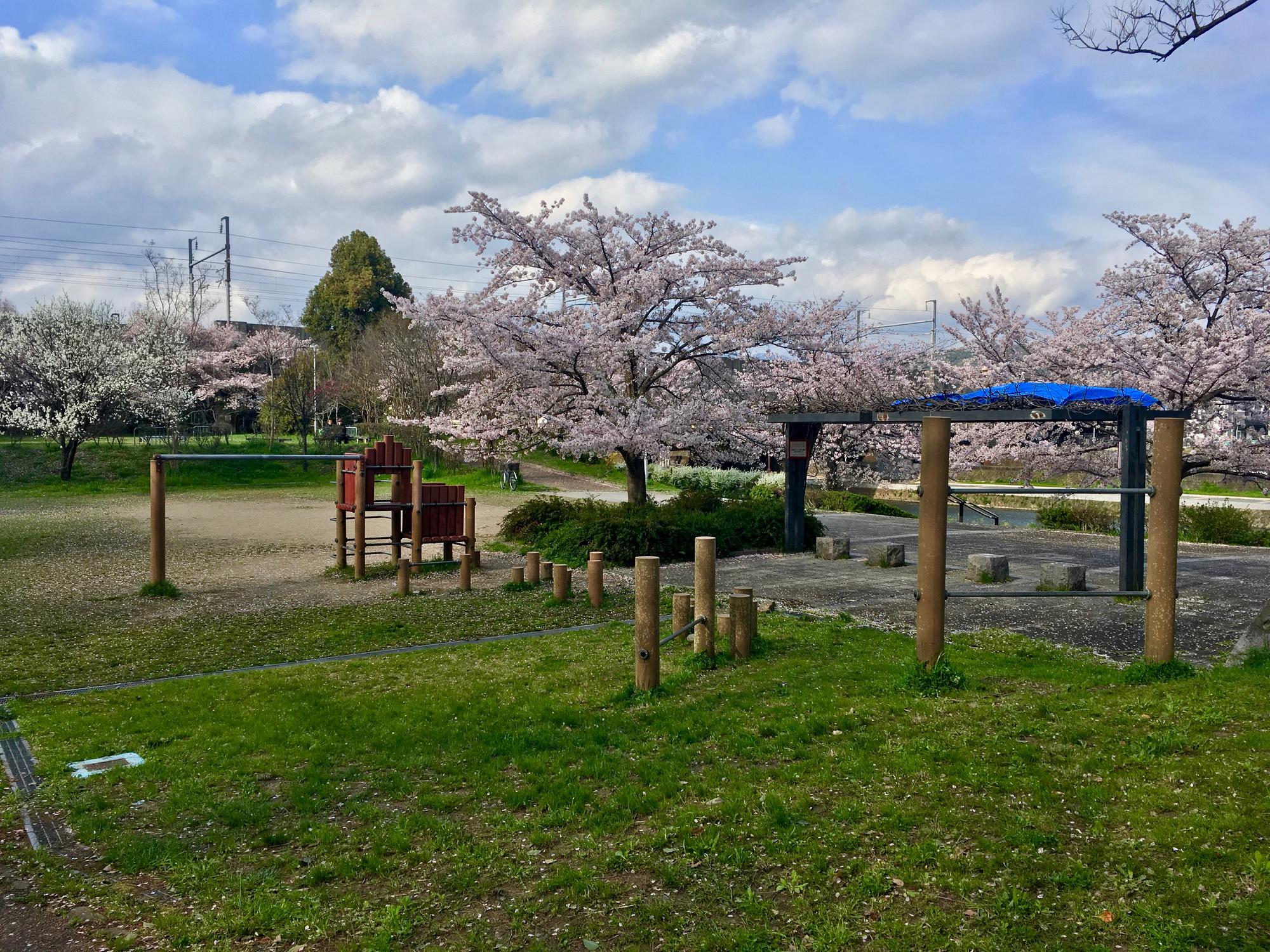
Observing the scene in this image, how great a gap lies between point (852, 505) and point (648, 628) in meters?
16.6

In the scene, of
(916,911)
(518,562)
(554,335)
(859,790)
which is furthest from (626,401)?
(916,911)

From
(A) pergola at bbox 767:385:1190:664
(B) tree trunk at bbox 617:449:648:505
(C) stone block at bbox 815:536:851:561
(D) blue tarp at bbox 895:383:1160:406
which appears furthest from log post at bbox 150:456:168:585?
(D) blue tarp at bbox 895:383:1160:406

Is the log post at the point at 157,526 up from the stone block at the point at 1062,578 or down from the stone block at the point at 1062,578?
up

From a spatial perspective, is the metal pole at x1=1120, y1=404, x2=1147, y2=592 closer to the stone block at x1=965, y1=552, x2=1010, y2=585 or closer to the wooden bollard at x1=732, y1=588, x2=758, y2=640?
the stone block at x1=965, y1=552, x2=1010, y2=585

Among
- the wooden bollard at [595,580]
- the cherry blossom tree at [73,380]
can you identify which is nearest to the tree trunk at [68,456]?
the cherry blossom tree at [73,380]

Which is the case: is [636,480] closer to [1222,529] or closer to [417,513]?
[417,513]

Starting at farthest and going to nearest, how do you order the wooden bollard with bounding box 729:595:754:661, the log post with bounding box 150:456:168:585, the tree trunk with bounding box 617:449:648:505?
1. the tree trunk with bounding box 617:449:648:505
2. the log post with bounding box 150:456:168:585
3. the wooden bollard with bounding box 729:595:754:661

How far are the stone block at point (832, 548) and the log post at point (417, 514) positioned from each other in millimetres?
5343

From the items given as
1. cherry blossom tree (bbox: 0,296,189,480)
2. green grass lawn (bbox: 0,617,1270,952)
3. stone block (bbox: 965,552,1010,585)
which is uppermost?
cherry blossom tree (bbox: 0,296,189,480)

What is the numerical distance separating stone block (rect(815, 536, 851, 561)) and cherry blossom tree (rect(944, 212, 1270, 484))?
20.3 feet

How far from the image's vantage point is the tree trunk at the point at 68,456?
28.2 metres

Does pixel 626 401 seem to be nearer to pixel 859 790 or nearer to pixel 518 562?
pixel 518 562

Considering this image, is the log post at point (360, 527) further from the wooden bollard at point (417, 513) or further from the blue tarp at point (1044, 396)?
the blue tarp at point (1044, 396)

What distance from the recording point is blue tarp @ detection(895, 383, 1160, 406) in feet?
35.6
